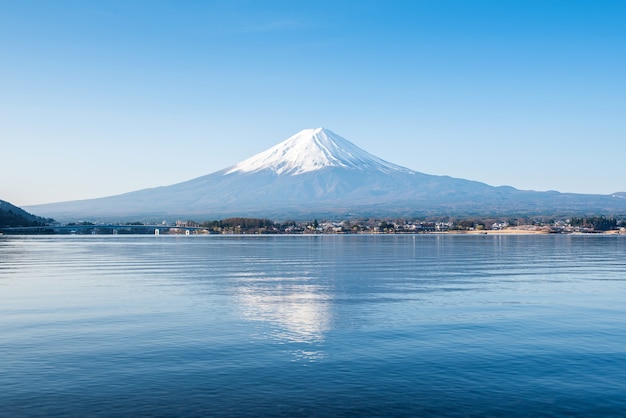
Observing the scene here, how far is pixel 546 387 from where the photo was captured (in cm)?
1389

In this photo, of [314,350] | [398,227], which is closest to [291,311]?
[314,350]

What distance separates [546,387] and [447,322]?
7750 millimetres

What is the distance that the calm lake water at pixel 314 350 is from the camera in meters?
12.9

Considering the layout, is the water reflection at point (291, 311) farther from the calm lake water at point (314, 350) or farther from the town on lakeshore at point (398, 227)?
the town on lakeshore at point (398, 227)

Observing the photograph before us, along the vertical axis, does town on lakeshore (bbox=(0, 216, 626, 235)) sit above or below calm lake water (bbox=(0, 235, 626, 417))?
above

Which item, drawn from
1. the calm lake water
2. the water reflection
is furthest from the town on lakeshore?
the calm lake water

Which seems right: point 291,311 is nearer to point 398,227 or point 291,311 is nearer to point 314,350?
point 314,350

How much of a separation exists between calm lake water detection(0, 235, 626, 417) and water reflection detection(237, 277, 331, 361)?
80 mm

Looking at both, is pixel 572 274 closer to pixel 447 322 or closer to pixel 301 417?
pixel 447 322

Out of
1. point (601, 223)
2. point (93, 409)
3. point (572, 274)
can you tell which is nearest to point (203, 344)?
point (93, 409)

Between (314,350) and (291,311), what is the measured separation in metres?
6.69

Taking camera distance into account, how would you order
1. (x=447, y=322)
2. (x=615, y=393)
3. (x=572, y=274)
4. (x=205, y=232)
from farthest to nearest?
(x=205, y=232) → (x=572, y=274) → (x=447, y=322) → (x=615, y=393)

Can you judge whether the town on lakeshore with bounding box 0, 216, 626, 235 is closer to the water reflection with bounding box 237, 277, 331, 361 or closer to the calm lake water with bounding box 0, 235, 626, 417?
the water reflection with bounding box 237, 277, 331, 361

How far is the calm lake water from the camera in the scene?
12930 mm
